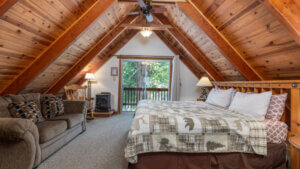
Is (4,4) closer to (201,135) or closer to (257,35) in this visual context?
(201,135)

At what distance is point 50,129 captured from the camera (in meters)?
2.21

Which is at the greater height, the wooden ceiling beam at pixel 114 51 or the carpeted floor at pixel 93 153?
the wooden ceiling beam at pixel 114 51

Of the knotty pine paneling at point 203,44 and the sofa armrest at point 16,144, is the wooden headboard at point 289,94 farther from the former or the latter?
the sofa armrest at point 16,144

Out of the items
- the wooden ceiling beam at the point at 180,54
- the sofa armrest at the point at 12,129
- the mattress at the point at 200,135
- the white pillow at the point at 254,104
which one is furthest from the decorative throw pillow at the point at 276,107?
the wooden ceiling beam at the point at 180,54

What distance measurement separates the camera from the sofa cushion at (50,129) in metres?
2.07

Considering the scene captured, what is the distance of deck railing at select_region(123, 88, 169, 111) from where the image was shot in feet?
21.5

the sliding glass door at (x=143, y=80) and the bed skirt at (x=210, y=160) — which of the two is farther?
the sliding glass door at (x=143, y=80)

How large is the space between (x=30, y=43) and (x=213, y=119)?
2973 mm

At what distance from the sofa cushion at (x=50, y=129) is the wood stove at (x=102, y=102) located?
2.37 m

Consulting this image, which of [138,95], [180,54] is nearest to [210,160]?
[180,54]

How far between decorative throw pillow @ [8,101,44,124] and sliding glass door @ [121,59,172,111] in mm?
4148

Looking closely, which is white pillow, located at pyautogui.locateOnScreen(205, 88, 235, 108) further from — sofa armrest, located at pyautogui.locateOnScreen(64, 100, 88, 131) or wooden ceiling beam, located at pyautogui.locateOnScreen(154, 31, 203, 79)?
sofa armrest, located at pyautogui.locateOnScreen(64, 100, 88, 131)

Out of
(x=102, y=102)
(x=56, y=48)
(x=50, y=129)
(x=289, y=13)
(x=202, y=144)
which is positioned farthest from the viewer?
(x=102, y=102)

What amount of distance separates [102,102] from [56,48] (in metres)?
2.61
